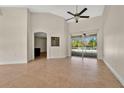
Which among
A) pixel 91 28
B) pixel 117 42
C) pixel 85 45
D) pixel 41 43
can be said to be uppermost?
pixel 91 28

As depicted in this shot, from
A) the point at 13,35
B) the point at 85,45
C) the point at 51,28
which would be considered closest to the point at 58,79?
the point at 13,35

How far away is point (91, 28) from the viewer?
34.1 feet

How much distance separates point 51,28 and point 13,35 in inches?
138

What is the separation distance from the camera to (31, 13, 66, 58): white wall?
9.79 metres

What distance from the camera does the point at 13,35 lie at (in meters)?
7.67

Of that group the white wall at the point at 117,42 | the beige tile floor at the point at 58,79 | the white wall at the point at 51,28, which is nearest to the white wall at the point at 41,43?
the white wall at the point at 51,28

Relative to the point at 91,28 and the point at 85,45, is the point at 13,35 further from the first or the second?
the point at 85,45

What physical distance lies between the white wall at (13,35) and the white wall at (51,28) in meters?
1.74

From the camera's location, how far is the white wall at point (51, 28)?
385 inches
